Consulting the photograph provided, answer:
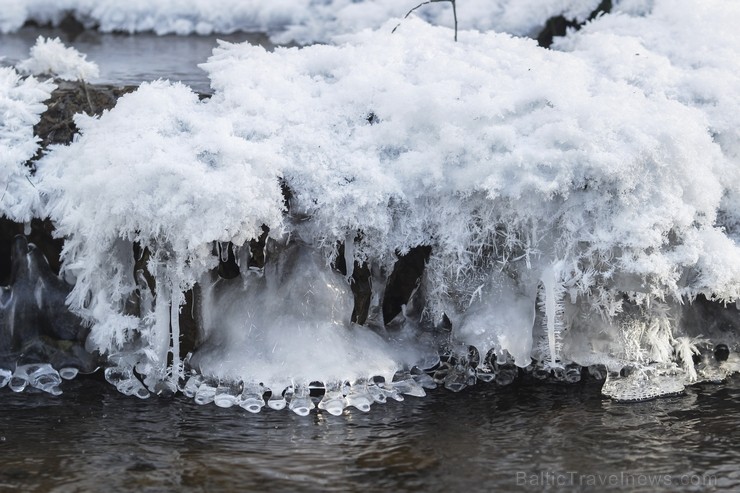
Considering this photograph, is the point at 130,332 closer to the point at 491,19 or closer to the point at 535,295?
the point at 535,295

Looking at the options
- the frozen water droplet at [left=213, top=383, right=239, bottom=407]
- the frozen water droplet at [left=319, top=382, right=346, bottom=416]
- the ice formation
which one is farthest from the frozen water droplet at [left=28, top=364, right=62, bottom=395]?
the frozen water droplet at [left=319, top=382, right=346, bottom=416]

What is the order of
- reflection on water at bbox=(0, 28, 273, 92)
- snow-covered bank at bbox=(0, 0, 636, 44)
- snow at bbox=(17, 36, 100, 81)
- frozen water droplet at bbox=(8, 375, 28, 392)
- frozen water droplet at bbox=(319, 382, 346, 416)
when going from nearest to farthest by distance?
1. frozen water droplet at bbox=(319, 382, 346, 416)
2. frozen water droplet at bbox=(8, 375, 28, 392)
3. snow at bbox=(17, 36, 100, 81)
4. reflection on water at bbox=(0, 28, 273, 92)
5. snow-covered bank at bbox=(0, 0, 636, 44)

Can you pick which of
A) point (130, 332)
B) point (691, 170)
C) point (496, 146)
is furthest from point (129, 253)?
point (691, 170)

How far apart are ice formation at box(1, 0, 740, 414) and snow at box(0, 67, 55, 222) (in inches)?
3.8

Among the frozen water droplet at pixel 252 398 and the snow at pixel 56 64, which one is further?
the snow at pixel 56 64

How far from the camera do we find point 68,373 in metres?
3.40

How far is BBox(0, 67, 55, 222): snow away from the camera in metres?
3.38

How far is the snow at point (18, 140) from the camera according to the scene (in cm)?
338

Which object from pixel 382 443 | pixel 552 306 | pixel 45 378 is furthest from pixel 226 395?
pixel 552 306

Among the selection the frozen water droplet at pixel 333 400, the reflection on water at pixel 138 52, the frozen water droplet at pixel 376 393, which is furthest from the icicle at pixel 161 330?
the reflection on water at pixel 138 52

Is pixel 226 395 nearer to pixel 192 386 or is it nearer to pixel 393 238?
pixel 192 386

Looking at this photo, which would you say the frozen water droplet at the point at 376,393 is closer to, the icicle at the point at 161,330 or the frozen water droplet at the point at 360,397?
A: the frozen water droplet at the point at 360,397

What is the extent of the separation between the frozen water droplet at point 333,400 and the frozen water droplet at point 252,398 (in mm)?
226

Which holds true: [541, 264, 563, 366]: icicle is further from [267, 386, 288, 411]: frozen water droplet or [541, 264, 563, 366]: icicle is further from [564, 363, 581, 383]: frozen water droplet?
[267, 386, 288, 411]: frozen water droplet
